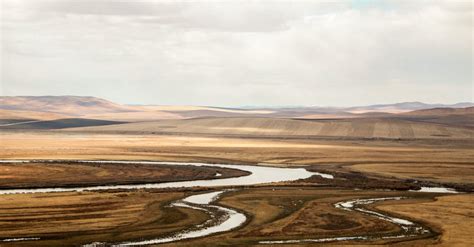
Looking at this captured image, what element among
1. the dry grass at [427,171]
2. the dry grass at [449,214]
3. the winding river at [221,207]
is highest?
the dry grass at [427,171]

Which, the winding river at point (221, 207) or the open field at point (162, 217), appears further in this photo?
the winding river at point (221, 207)

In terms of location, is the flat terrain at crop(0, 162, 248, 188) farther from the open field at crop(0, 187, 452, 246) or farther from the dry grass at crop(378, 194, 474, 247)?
the dry grass at crop(378, 194, 474, 247)

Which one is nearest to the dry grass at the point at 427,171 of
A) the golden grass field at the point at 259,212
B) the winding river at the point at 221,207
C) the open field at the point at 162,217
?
the golden grass field at the point at 259,212

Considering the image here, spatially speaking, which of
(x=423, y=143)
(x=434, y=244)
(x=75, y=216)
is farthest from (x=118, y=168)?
(x=423, y=143)

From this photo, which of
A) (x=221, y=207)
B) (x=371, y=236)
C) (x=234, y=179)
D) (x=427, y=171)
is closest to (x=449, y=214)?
(x=371, y=236)

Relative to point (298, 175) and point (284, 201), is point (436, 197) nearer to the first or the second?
point (284, 201)

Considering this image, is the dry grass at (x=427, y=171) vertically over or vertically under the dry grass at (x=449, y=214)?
over

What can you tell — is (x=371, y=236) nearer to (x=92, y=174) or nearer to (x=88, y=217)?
(x=88, y=217)

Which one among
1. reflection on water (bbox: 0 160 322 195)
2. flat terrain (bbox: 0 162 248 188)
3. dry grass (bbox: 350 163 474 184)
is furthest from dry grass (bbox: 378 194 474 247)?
flat terrain (bbox: 0 162 248 188)

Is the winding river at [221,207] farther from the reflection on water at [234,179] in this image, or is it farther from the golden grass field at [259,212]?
the golden grass field at [259,212]

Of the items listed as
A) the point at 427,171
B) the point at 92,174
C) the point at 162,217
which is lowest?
the point at 162,217

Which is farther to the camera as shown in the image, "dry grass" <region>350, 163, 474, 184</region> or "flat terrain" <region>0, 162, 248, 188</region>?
"dry grass" <region>350, 163, 474, 184</region>
